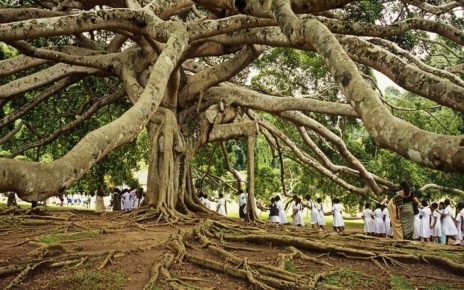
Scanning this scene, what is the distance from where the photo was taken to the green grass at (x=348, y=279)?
5.04 meters

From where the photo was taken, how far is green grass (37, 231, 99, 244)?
6.33 metres

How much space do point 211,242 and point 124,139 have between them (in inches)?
127

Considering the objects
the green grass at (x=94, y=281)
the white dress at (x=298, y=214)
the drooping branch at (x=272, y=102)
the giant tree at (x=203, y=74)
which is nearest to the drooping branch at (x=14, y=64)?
the giant tree at (x=203, y=74)

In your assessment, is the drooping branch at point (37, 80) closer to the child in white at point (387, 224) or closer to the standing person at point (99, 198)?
the standing person at point (99, 198)

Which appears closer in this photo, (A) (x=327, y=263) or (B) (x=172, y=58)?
(B) (x=172, y=58)

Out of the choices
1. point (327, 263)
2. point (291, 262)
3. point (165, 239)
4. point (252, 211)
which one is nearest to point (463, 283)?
point (327, 263)

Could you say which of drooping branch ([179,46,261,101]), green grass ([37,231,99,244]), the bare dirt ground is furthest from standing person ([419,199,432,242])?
green grass ([37,231,99,244])

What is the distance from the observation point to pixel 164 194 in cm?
897

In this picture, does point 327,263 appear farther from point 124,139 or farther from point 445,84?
point 124,139

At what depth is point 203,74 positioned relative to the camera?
33.7 feet

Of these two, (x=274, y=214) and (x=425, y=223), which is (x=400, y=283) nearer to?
(x=425, y=223)

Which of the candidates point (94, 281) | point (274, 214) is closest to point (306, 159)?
point (274, 214)

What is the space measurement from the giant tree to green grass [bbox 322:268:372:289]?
89.8 inches

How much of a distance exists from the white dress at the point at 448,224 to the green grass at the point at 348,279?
729cm
